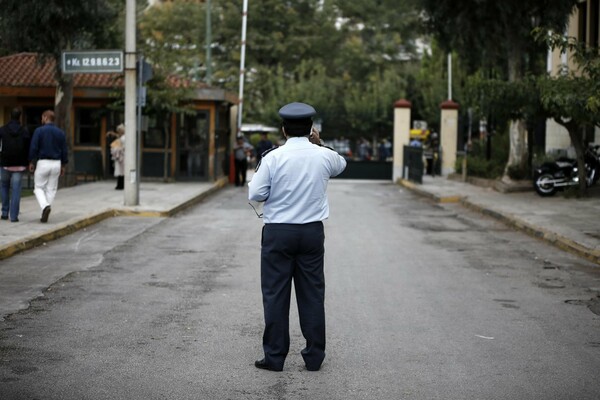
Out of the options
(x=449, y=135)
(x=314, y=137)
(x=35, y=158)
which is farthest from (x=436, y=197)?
(x=314, y=137)

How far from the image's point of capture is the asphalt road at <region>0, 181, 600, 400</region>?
22.2 ft

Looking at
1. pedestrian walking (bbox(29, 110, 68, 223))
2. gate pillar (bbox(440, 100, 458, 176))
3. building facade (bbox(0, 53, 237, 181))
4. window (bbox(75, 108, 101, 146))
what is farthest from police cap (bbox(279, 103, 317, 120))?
gate pillar (bbox(440, 100, 458, 176))

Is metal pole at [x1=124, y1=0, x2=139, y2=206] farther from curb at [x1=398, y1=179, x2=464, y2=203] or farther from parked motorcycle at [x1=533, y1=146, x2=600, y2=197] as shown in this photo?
parked motorcycle at [x1=533, y1=146, x2=600, y2=197]

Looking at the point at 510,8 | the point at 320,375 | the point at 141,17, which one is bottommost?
the point at 320,375

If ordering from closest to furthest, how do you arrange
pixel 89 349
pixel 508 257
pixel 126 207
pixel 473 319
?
pixel 89 349, pixel 473 319, pixel 508 257, pixel 126 207

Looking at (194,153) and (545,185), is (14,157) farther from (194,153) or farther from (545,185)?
(194,153)

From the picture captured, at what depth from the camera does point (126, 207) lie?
21078 mm

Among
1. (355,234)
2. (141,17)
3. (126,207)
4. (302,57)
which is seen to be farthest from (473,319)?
(302,57)

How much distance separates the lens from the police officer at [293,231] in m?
7.09

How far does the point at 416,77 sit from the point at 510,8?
110 feet

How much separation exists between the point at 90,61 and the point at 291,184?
44.2 ft

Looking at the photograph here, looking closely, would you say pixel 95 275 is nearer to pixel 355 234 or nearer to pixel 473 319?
pixel 473 319

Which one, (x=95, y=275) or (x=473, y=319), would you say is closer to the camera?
(x=473, y=319)

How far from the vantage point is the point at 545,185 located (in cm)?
2512
